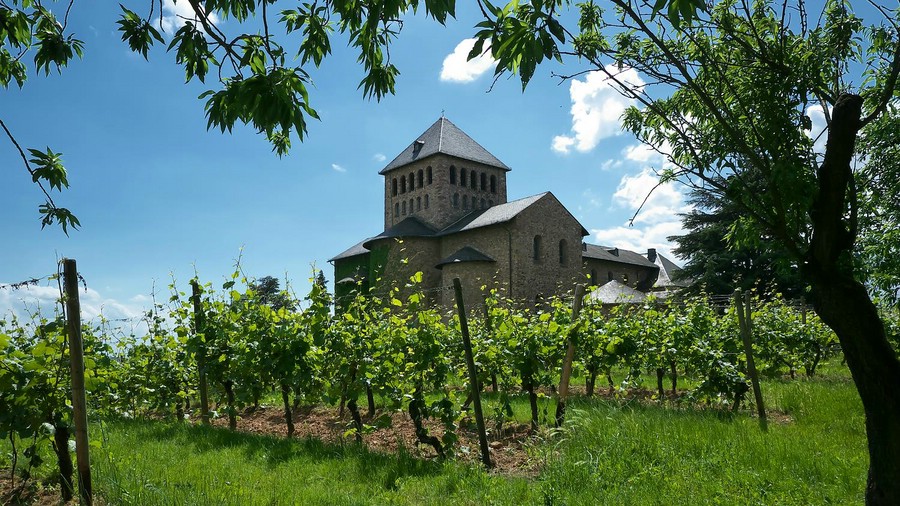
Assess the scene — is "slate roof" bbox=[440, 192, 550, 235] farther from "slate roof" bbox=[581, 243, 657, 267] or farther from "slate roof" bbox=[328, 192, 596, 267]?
"slate roof" bbox=[581, 243, 657, 267]

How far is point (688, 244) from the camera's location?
98.9ft

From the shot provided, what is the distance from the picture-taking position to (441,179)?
111ft

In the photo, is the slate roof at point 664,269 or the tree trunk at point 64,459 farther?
the slate roof at point 664,269

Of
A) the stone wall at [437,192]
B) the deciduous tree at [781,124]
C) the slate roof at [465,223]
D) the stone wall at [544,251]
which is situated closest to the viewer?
the deciduous tree at [781,124]

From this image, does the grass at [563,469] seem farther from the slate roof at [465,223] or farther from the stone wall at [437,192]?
the stone wall at [437,192]

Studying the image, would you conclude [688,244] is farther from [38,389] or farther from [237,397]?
[38,389]

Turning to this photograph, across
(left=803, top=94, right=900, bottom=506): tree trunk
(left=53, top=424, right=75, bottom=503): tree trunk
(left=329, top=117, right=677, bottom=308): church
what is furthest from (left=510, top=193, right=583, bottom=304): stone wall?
(left=803, top=94, right=900, bottom=506): tree trunk

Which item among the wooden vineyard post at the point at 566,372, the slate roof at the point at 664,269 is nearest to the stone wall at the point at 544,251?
the slate roof at the point at 664,269

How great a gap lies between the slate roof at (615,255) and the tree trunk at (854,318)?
34.3 m

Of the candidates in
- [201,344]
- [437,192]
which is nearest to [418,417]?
[201,344]

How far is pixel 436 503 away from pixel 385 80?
2698 mm

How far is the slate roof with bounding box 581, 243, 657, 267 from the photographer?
38.5 metres

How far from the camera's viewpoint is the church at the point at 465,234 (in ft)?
93.1

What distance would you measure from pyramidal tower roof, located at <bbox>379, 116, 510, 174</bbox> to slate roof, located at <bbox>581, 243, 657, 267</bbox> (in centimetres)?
780
